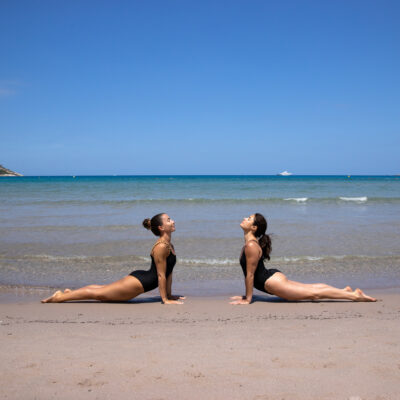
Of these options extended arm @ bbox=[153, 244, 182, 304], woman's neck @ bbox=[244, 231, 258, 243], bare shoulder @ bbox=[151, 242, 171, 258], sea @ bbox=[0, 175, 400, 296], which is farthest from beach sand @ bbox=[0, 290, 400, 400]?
sea @ bbox=[0, 175, 400, 296]

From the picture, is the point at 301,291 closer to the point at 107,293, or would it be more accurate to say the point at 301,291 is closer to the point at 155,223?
the point at 155,223

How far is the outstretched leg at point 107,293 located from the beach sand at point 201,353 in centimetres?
38

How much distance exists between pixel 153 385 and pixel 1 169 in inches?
6273

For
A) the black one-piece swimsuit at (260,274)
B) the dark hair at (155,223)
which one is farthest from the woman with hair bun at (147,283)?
the black one-piece swimsuit at (260,274)

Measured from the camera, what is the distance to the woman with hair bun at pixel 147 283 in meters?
5.86

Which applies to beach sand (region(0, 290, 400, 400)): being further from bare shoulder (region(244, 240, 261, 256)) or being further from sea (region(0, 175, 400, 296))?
sea (region(0, 175, 400, 296))

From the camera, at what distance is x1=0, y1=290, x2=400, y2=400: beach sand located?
3029mm

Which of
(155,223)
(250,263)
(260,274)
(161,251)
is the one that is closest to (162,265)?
(161,251)

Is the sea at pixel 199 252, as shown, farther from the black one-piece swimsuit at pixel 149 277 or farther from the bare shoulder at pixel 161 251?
the bare shoulder at pixel 161 251

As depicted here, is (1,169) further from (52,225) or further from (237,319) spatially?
(237,319)

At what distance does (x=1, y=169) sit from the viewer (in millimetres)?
143500

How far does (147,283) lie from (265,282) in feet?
6.08

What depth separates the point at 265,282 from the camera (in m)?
6.04

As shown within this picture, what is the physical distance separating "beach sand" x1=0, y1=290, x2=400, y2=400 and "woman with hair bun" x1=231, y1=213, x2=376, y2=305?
1.23ft
